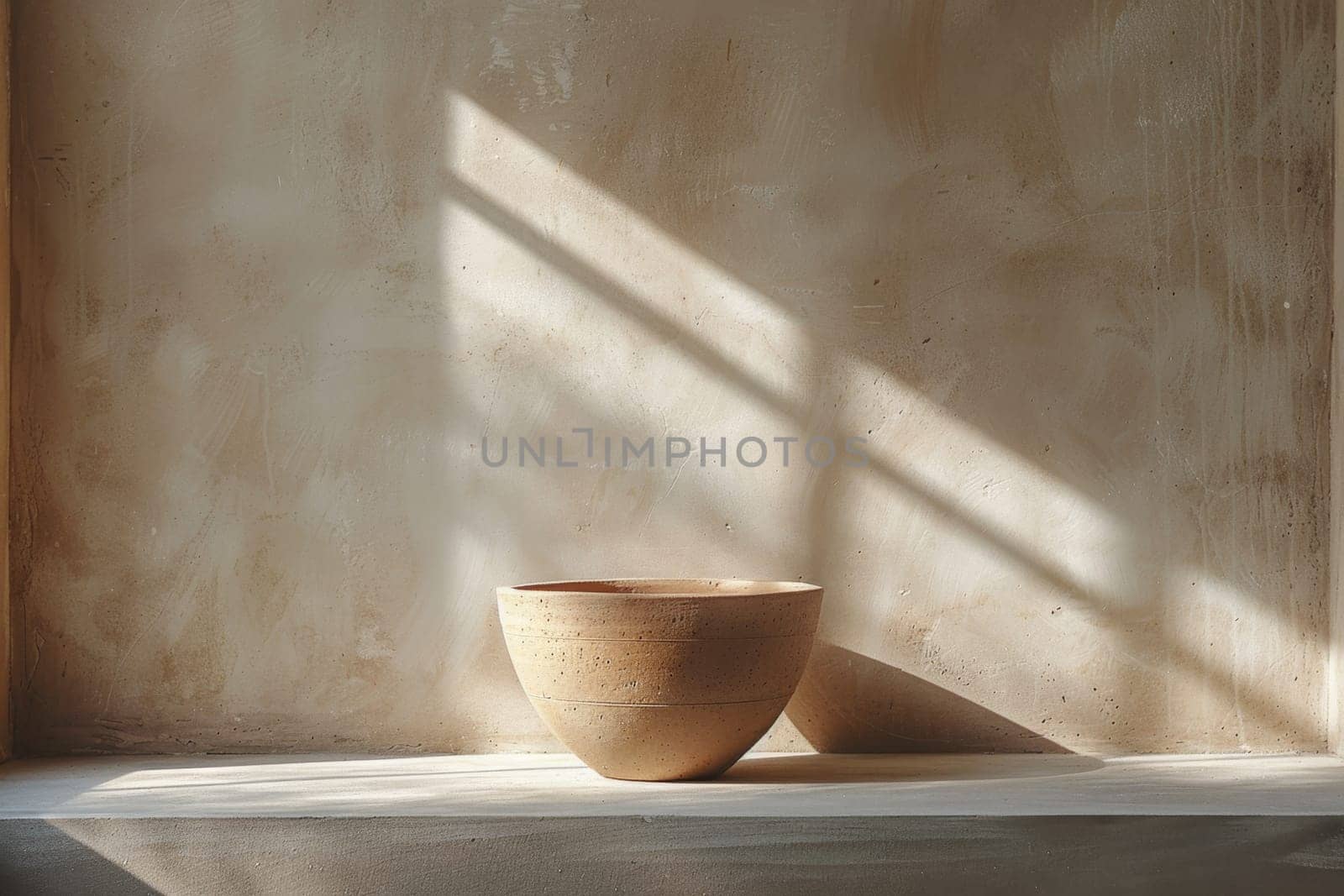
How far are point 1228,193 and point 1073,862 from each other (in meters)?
1.37

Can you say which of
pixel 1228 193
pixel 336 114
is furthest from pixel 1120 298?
pixel 336 114

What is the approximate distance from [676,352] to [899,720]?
85 centimetres

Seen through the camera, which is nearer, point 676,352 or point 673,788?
point 673,788

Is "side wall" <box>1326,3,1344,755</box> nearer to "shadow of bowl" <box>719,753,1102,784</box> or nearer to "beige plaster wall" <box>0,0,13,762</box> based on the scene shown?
"shadow of bowl" <box>719,753,1102,784</box>

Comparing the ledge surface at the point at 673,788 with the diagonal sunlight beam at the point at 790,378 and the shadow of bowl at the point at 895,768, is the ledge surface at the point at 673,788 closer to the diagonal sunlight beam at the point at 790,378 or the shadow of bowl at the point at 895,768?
the shadow of bowl at the point at 895,768

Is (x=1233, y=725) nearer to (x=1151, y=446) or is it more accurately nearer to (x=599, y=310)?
(x=1151, y=446)

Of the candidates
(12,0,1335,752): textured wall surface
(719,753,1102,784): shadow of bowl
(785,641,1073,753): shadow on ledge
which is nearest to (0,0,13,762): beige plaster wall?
(12,0,1335,752): textured wall surface

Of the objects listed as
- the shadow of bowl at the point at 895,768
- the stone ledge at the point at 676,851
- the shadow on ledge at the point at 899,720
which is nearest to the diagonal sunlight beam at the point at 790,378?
the shadow on ledge at the point at 899,720

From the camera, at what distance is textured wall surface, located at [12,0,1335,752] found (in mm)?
2449

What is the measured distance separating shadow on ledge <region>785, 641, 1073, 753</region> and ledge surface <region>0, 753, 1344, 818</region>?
0.05 metres

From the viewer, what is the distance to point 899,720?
245cm

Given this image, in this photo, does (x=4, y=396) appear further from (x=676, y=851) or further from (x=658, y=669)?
(x=676, y=851)

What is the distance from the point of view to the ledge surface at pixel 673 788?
6.27 feet

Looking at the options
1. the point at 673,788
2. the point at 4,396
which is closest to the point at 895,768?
the point at 673,788
